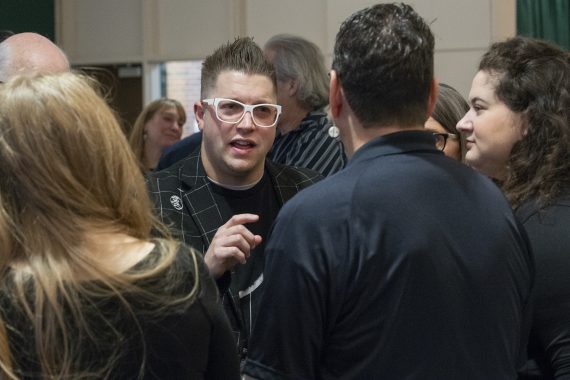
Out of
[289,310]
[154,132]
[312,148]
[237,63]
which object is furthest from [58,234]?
[154,132]

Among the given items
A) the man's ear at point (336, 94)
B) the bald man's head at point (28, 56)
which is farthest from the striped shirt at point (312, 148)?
the man's ear at point (336, 94)

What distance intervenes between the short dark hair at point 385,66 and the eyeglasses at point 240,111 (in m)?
0.92

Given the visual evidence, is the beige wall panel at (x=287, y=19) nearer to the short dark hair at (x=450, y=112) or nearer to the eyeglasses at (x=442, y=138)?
the short dark hair at (x=450, y=112)

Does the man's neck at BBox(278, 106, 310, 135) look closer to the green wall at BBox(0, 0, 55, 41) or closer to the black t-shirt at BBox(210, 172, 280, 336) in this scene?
the black t-shirt at BBox(210, 172, 280, 336)

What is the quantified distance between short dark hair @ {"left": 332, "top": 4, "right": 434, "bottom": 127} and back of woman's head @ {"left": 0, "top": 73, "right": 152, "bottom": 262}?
46cm

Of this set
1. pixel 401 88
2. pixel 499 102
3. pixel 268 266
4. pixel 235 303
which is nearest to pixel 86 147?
pixel 268 266

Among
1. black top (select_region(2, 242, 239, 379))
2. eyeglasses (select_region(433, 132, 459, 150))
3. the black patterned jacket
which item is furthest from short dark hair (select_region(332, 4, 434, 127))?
eyeglasses (select_region(433, 132, 459, 150))

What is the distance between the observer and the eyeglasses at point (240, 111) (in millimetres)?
2462

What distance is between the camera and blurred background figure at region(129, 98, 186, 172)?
17.6 feet

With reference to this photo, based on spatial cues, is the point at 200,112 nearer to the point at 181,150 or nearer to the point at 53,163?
the point at 181,150

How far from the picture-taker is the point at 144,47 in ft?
23.9

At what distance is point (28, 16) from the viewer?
7227mm

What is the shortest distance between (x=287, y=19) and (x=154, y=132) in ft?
6.45

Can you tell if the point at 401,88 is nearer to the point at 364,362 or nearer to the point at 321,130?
the point at 364,362
